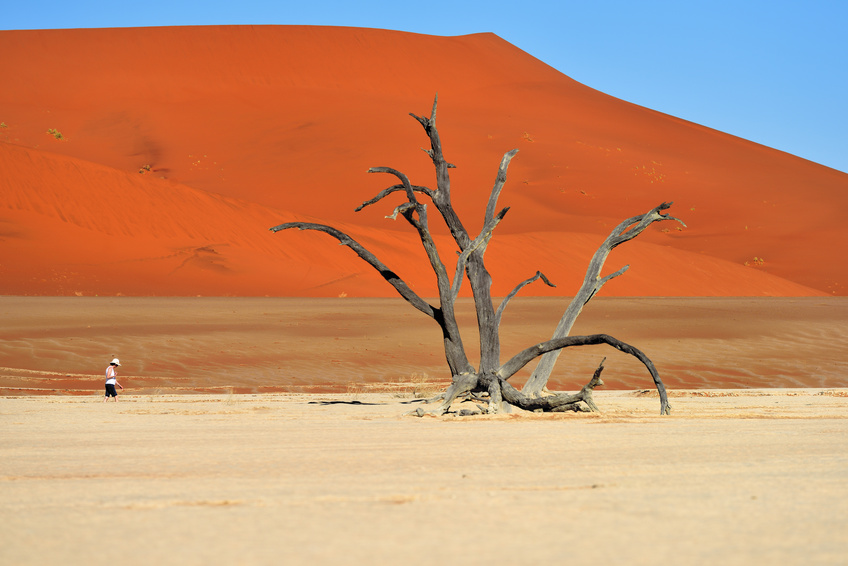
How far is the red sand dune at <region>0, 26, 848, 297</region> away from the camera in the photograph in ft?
102

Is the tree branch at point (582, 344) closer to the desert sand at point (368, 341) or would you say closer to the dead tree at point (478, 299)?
the dead tree at point (478, 299)

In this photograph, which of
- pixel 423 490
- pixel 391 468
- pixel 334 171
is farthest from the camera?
pixel 334 171

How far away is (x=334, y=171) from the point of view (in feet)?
163

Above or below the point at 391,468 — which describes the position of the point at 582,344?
above

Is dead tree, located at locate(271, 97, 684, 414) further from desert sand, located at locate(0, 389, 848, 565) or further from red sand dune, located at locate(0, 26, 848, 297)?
red sand dune, located at locate(0, 26, 848, 297)

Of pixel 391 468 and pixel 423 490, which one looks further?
pixel 391 468

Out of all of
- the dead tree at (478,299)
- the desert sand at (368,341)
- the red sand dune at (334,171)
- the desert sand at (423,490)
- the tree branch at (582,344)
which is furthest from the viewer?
the red sand dune at (334,171)

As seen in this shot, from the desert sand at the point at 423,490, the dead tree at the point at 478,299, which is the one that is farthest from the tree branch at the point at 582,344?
the desert sand at the point at 423,490

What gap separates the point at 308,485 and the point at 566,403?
4.40m

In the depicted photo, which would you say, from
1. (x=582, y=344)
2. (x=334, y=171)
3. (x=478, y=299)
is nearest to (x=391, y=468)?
(x=582, y=344)

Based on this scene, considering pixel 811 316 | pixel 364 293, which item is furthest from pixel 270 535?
pixel 364 293

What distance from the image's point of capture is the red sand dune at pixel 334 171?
1218 inches

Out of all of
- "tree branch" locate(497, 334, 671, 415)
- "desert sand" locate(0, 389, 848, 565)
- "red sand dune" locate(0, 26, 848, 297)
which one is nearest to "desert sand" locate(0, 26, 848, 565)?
"desert sand" locate(0, 389, 848, 565)

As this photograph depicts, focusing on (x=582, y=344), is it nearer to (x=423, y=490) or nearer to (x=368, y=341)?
(x=423, y=490)
